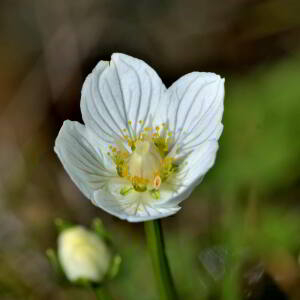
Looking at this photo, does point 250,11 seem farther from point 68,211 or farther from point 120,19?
point 68,211

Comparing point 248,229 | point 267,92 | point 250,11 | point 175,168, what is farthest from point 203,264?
point 250,11

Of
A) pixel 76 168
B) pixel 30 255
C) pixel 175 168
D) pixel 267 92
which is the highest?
pixel 76 168

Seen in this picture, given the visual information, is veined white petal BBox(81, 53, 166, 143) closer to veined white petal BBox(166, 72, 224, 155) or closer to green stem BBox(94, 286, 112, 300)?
veined white petal BBox(166, 72, 224, 155)

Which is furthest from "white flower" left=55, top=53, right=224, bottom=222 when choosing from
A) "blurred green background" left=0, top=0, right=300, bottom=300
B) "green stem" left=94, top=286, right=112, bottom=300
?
"blurred green background" left=0, top=0, right=300, bottom=300

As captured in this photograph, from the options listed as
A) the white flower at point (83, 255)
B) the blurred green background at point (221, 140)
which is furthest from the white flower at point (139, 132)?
the blurred green background at point (221, 140)

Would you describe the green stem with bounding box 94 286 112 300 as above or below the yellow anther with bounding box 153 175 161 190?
below

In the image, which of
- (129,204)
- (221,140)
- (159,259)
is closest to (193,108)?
(129,204)

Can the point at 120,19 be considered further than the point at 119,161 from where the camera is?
Yes
